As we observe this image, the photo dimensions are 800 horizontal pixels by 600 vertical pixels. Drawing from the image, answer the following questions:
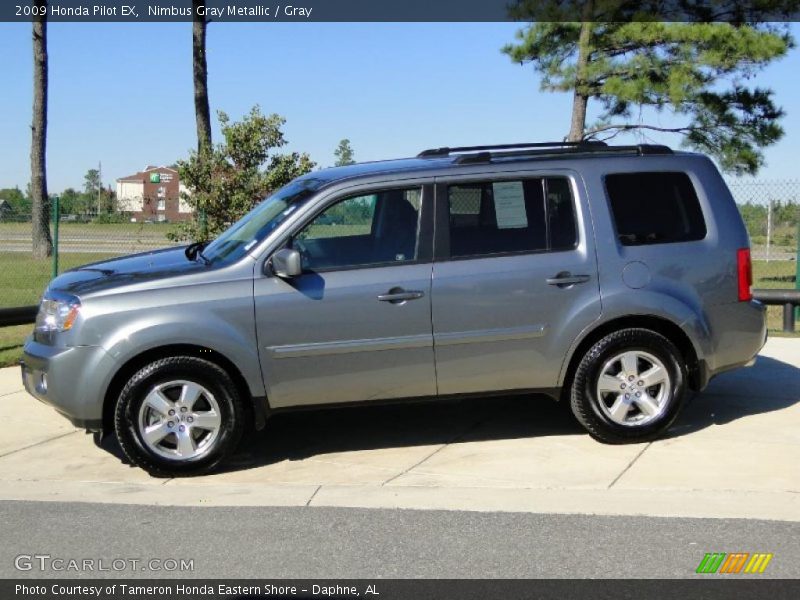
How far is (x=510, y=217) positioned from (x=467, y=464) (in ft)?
5.37

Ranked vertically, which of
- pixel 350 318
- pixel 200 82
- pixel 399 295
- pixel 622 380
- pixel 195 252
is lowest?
pixel 622 380

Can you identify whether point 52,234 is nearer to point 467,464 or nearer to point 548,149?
point 548,149

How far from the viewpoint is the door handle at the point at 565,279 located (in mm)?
6740

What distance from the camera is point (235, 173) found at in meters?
13.5

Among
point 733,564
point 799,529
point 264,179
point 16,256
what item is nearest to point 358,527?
point 733,564

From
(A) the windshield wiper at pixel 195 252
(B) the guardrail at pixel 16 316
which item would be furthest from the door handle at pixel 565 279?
(B) the guardrail at pixel 16 316

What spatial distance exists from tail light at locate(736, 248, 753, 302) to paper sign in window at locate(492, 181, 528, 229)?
59.1 inches

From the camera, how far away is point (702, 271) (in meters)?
6.95

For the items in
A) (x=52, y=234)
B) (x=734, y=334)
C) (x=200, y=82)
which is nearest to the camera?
(x=734, y=334)

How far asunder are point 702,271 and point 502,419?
1890mm

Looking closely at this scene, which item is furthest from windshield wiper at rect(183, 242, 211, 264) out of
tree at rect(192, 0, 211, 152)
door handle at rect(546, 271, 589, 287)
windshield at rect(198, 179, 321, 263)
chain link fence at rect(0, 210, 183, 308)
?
tree at rect(192, 0, 211, 152)

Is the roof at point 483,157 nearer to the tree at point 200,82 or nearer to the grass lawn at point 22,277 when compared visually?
the grass lawn at point 22,277

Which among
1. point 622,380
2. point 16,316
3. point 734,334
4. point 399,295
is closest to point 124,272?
point 399,295

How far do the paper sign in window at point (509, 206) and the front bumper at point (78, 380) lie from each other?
2.64 metres
